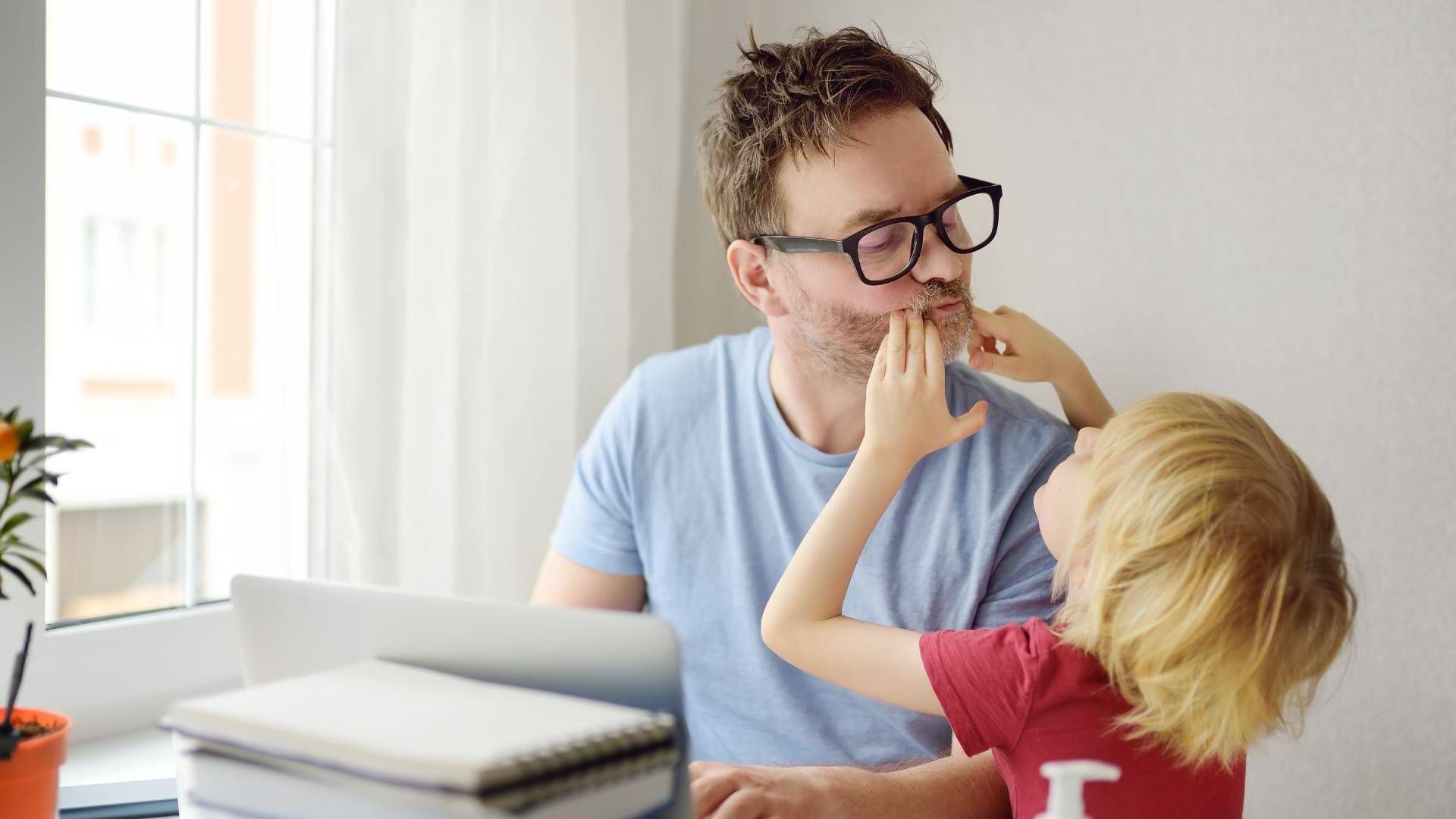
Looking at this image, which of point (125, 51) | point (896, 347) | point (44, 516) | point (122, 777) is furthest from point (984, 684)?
point (125, 51)

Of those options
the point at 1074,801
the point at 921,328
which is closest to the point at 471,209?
the point at 921,328

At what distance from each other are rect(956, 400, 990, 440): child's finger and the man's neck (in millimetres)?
295

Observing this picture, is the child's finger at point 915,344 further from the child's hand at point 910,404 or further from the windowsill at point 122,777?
the windowsill at point 122,777

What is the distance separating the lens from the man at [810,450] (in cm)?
149

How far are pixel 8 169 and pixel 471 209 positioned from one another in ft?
1.91

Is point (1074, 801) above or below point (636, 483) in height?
below

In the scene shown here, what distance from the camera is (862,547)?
4.32 feet

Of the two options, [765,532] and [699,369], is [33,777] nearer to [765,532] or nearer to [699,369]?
[765,532]

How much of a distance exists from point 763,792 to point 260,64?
1130 millimetres

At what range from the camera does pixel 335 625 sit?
0.78 m

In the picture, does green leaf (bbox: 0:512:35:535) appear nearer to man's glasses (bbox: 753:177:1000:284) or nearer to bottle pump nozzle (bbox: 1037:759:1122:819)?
bottle pump nozzle (bbox: 1037:759:1122:819)

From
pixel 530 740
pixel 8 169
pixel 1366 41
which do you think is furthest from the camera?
pixel 1366 41

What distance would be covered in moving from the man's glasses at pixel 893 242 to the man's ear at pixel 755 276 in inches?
4.1

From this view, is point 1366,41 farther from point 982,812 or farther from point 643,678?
point 643,678
